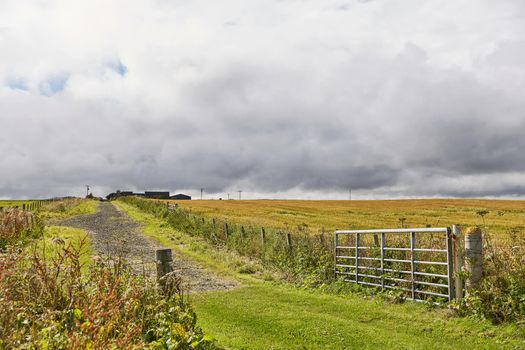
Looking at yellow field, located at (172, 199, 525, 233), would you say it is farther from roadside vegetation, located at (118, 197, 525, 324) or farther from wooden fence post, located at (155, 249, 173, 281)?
wooden fence post, located at (155, 249, 173, 281)

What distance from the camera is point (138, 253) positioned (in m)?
21.7

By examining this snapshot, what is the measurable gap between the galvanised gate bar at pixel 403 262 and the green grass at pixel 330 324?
656mm

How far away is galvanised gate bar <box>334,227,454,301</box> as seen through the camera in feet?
38.0

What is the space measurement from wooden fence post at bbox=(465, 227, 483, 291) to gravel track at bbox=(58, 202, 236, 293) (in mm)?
5954

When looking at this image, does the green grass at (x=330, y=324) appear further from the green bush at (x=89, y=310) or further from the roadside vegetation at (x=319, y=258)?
the green bush at (x=89, y=310)

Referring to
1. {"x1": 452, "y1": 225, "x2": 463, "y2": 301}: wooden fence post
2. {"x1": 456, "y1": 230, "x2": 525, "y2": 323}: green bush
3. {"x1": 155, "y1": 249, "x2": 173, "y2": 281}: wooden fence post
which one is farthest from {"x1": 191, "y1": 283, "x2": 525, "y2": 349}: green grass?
{"x1": 155, "y1": 249, "x2": 173, "y2": 281}: wooden fence post

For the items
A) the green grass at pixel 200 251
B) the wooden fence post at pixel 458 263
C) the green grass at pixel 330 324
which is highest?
the wooden fence post at pixel 458 263

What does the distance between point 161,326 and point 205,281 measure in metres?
10.2

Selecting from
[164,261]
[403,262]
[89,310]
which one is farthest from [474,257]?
[89,310]

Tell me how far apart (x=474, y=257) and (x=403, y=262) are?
2.85 metres

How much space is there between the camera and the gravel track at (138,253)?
8.93m

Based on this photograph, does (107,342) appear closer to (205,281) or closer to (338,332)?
(338,332)

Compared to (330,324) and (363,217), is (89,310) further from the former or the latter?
(363,217)

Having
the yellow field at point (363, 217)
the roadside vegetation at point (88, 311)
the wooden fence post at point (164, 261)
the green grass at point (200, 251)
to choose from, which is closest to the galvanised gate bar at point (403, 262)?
the green grass at point (200, 251)
